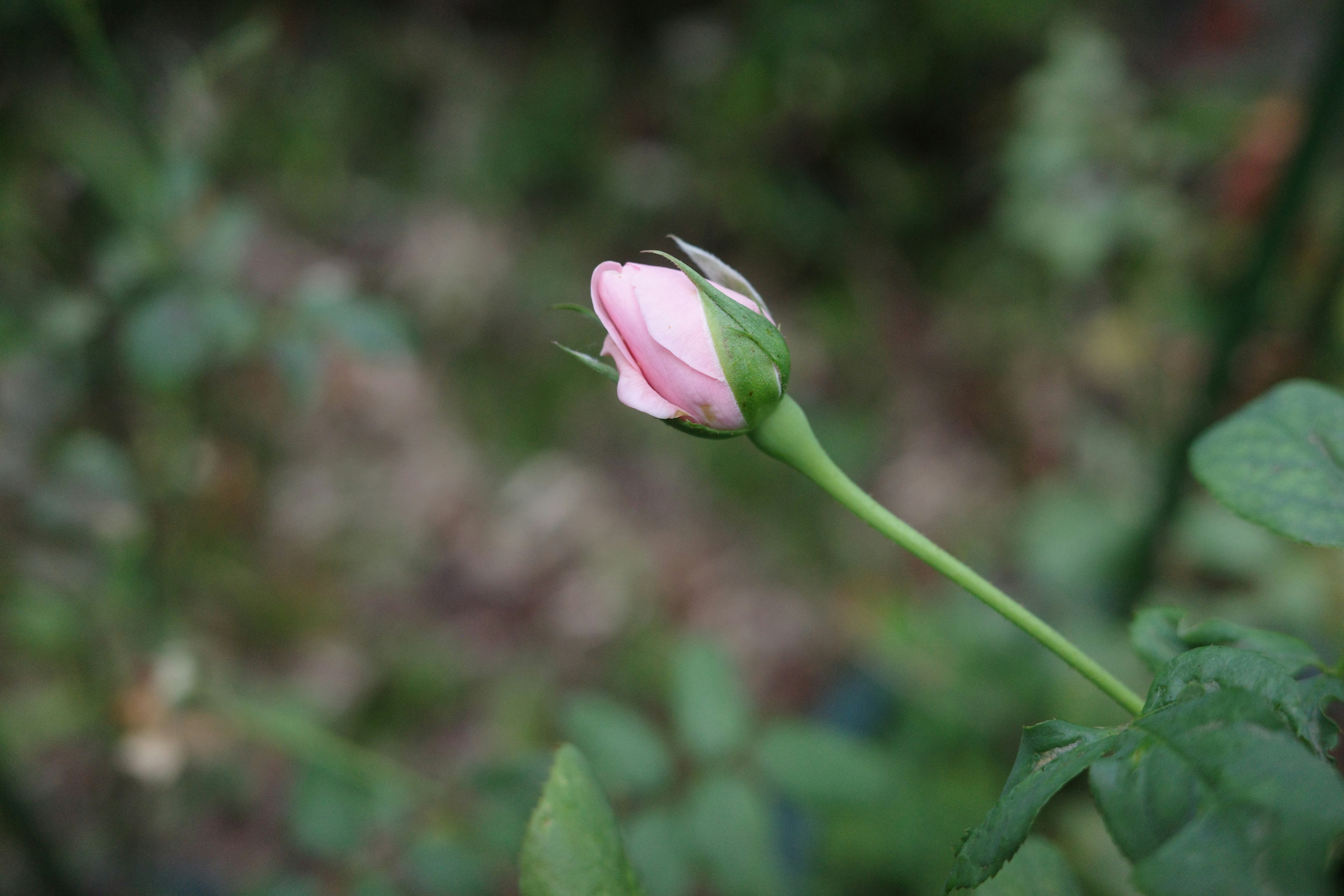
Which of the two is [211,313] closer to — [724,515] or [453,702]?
[453,702]

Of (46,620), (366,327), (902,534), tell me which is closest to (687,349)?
(902,534)

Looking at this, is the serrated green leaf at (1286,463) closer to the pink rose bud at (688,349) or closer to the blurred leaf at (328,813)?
the pink rose bud at (688,349)

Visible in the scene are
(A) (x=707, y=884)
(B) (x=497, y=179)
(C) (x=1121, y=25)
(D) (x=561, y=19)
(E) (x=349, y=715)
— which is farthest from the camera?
(D) (x=561, y=19)

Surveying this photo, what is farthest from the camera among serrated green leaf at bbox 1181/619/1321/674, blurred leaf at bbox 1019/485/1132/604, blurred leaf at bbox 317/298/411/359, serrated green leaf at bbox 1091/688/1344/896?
blurred leaf at bbox 1019/485/1132/604

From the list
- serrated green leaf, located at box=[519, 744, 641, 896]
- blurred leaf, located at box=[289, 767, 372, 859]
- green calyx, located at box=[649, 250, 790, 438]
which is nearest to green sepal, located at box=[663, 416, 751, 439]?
green calyx, located at box=[649, 250, 790, 438]

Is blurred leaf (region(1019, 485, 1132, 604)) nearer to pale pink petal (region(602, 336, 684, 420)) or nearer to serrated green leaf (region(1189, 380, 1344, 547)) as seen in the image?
serrated green leaf (region(1189, 380, 1344, 547))

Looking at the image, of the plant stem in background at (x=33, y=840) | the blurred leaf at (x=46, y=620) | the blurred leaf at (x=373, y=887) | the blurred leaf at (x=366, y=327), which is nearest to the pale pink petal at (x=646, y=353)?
the blurred leaf at (x=366, y=327)

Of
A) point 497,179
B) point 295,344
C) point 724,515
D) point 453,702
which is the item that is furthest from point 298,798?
point 497,179
